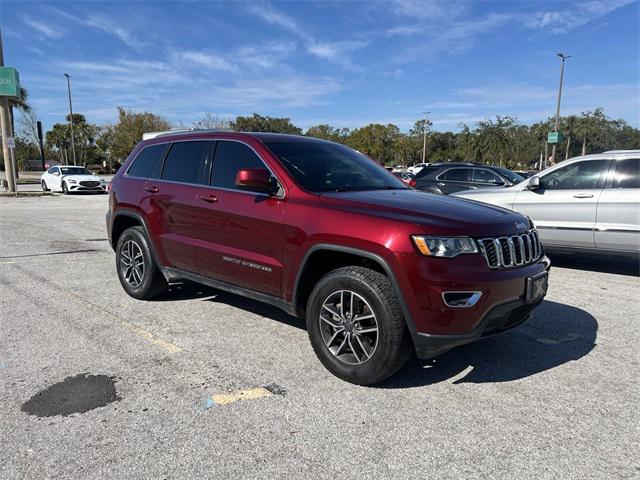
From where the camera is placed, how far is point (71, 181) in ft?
76.3

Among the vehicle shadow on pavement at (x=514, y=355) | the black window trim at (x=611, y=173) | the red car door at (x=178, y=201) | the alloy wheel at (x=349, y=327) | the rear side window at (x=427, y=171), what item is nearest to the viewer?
the alloy wheel at (x=349, y=327)

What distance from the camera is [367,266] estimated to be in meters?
3.42

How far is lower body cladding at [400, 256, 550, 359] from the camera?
9.84 feet

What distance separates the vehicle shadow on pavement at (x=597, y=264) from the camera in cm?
733

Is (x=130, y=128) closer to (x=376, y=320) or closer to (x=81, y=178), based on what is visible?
(x=81, y=178)

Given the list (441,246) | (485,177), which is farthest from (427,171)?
(441,246)

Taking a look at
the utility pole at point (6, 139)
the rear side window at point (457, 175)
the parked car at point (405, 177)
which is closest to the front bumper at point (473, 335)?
the parked car at point (405, 177)

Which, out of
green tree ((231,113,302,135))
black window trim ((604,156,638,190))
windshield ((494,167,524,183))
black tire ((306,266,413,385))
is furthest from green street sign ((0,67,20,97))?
green tree ((231,113,302,135))

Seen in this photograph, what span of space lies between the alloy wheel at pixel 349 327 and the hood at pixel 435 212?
0.62 m

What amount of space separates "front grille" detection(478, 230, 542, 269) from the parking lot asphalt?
0.89 metres

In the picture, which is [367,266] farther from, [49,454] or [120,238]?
[120,238]

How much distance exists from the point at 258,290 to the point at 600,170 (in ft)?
18.3

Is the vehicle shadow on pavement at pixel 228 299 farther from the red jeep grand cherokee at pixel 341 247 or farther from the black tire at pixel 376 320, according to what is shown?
the black tire at pixel 376 320

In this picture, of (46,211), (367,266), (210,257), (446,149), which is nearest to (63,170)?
(46,211)
